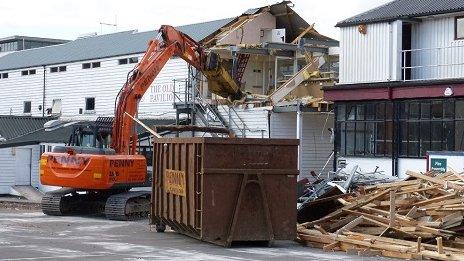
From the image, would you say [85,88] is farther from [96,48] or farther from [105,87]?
[96,48]

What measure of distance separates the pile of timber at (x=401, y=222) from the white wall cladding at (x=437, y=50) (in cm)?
682

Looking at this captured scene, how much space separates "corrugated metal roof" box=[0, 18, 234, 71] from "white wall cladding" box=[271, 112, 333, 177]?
24.6 feet

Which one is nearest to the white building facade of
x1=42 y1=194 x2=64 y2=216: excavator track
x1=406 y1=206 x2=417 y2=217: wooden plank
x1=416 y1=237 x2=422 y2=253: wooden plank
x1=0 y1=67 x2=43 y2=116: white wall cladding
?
x1=406 y1=206 x2=417 y2=217: wooden plank

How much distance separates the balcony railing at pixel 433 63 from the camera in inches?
1175

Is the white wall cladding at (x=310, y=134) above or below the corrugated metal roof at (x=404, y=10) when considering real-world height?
below

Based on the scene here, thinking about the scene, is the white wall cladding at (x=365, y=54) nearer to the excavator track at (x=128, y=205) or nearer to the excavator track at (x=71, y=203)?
the excavator track at (x=128, y=205)

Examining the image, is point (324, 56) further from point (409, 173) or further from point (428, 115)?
point (409, 173)

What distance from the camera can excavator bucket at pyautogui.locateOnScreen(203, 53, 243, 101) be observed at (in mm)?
32562

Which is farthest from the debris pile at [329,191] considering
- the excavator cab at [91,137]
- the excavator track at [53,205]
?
the excavator track at [53,205]

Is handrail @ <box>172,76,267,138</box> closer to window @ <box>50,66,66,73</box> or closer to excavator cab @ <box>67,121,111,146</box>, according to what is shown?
excavator cab @ <box>67,121,111,146</box>

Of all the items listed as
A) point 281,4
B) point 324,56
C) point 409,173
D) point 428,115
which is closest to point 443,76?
point 428,115

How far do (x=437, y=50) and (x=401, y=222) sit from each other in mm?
11364

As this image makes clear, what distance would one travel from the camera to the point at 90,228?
25.7 meters

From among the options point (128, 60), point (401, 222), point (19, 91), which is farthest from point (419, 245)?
point (19, 91)
